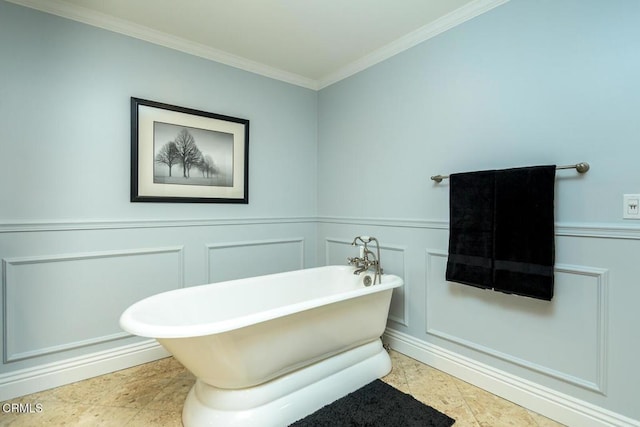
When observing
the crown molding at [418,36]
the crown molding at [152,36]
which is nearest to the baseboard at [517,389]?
the crown molding at [418,36]

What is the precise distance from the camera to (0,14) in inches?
69.8

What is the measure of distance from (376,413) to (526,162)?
5.18 feet

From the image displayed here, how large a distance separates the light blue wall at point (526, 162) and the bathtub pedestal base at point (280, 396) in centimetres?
71

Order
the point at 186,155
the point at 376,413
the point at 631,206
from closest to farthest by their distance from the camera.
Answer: the point at 631,206
the point at 376,413
the point at 186,155

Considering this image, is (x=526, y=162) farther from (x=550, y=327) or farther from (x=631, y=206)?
(x=550, y=327)

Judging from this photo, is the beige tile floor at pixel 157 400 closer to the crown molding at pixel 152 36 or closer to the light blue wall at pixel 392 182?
the light blue wall at pixel 392 182

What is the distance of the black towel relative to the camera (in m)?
1.58

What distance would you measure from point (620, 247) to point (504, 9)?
1407 mm

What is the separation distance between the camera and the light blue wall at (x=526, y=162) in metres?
1.44

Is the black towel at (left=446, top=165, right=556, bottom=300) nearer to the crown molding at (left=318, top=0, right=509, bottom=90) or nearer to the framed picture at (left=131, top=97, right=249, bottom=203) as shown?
the crown molding at (left=318, top=0, right=509, bottom=90)

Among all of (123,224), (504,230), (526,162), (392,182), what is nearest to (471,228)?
(504,230)

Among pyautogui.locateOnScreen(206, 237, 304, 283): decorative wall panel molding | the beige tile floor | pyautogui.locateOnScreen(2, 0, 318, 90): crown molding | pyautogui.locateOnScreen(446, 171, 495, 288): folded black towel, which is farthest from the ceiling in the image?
the beige tile floor

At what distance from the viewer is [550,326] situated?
1.65 m

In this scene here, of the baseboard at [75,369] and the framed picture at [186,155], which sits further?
the framed picture at [186,155]
